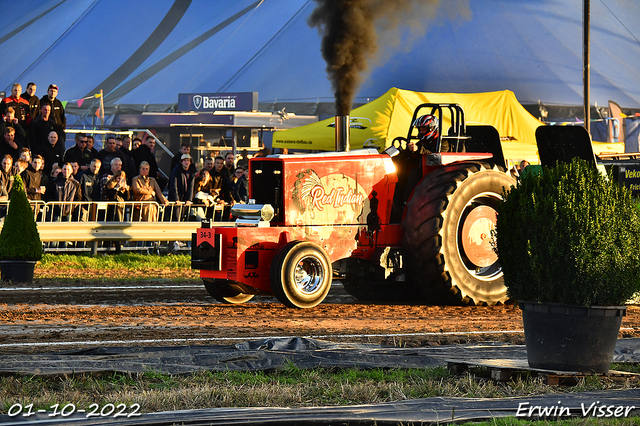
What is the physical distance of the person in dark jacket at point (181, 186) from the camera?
56.2ft

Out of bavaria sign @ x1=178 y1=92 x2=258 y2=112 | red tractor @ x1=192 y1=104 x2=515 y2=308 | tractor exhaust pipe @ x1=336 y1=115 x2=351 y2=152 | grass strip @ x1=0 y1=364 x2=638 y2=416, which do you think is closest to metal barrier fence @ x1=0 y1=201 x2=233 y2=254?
tractor exhaust pipe @ x1=336 y1=115 x2=351 y2=152

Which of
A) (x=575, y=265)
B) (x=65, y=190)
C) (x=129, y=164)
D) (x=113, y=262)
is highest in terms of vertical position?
(x=129, y=164)

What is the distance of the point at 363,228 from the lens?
10.8 m

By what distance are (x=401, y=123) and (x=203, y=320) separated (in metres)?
13.6

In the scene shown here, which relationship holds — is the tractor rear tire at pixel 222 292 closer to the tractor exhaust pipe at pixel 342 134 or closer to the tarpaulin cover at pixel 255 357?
the tractor exhaust pipe at pixel 342 134

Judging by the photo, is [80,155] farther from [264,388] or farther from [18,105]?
[264,388]

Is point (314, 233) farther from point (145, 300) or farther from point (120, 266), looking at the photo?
point (120, 266)

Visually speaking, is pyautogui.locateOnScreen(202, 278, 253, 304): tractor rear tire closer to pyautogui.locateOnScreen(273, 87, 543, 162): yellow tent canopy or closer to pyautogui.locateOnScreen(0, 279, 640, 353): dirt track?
pyautogui.locateOnScreen(0, 279, 640, 353): dirt track

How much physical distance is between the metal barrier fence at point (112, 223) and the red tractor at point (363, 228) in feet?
17.3

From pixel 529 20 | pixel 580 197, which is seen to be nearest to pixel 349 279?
pixel 580 197

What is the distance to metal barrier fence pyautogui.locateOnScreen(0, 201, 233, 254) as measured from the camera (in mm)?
15189

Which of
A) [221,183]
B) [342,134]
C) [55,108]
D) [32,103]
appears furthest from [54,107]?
[342,134]

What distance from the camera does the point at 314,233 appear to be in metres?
10.4

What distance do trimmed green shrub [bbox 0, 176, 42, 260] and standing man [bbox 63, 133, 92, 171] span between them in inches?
178
